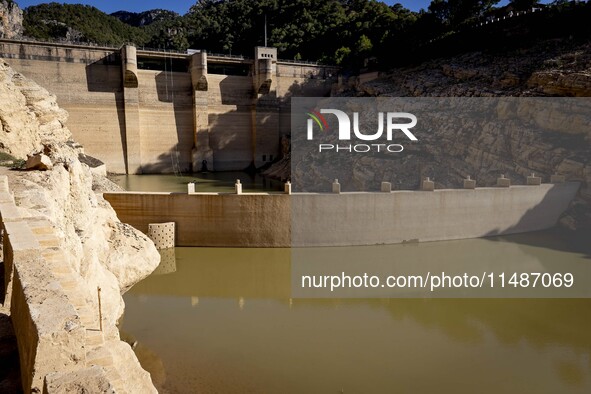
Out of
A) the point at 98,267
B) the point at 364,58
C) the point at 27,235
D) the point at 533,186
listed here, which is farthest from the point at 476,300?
the point at 364,58

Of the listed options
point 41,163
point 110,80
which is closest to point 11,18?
point 110,80

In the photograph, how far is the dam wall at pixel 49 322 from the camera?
8.70 ft

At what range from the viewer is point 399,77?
88.9ft

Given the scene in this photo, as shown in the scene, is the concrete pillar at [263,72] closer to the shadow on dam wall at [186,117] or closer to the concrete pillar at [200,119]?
the shadow on dam wall at [186,117]

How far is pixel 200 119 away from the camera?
28.3 metres

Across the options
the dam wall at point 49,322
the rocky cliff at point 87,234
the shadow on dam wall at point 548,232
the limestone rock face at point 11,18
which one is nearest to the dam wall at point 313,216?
the shadow on dam wall at point 548,232

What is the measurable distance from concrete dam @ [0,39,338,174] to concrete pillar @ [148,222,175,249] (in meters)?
14.7

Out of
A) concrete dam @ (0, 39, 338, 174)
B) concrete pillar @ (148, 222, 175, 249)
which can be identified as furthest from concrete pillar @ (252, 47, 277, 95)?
concrete pillar @ (148, 222, 175, 249)

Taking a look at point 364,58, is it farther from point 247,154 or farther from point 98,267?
point 98,267

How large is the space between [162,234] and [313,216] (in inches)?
185

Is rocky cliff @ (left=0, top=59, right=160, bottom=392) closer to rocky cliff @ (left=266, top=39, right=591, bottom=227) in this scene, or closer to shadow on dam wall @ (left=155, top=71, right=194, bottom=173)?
rocky cliff @ (left=266, top=39, right=591, bottom=227)

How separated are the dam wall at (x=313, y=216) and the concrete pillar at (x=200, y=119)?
595 inches

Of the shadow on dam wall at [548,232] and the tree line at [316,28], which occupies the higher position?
the tree line at [316,28]

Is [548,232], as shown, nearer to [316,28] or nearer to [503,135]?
[503,135]
